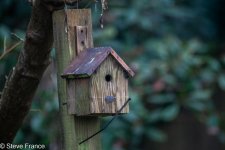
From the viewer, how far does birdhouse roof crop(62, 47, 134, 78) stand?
203cm

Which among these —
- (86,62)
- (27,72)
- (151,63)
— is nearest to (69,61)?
(86,62)

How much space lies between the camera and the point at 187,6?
6043 mm

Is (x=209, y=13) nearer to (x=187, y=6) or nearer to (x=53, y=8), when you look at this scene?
(x=187, y=6)

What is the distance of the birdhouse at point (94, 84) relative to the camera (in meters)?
2.03

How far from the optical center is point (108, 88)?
82.7 inches

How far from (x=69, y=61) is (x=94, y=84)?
11 centimetres

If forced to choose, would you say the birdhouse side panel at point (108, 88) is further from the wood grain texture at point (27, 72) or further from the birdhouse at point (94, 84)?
the wood grain texture at point (27, 72)

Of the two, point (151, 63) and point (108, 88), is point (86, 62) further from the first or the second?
point (151, 63)

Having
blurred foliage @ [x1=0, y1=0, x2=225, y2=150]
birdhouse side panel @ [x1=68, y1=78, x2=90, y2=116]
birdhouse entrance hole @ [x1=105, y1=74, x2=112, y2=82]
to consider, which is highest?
blurred foliage @ [x1=0, y1=0, x2=225, y2=150]

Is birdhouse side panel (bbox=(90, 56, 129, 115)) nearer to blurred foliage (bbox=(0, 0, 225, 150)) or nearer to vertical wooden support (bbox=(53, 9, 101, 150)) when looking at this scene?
vertical wooden support (bbox=(53, 9, 101, 150))

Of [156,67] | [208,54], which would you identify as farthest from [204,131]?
[156,67]

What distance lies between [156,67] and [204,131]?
168 centimetres

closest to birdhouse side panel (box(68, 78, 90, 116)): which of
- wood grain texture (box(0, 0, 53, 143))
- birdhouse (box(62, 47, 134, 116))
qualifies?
birdhouse (box(62, 47, 134, 116))

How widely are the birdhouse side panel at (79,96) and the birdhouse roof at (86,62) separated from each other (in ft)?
0.11
